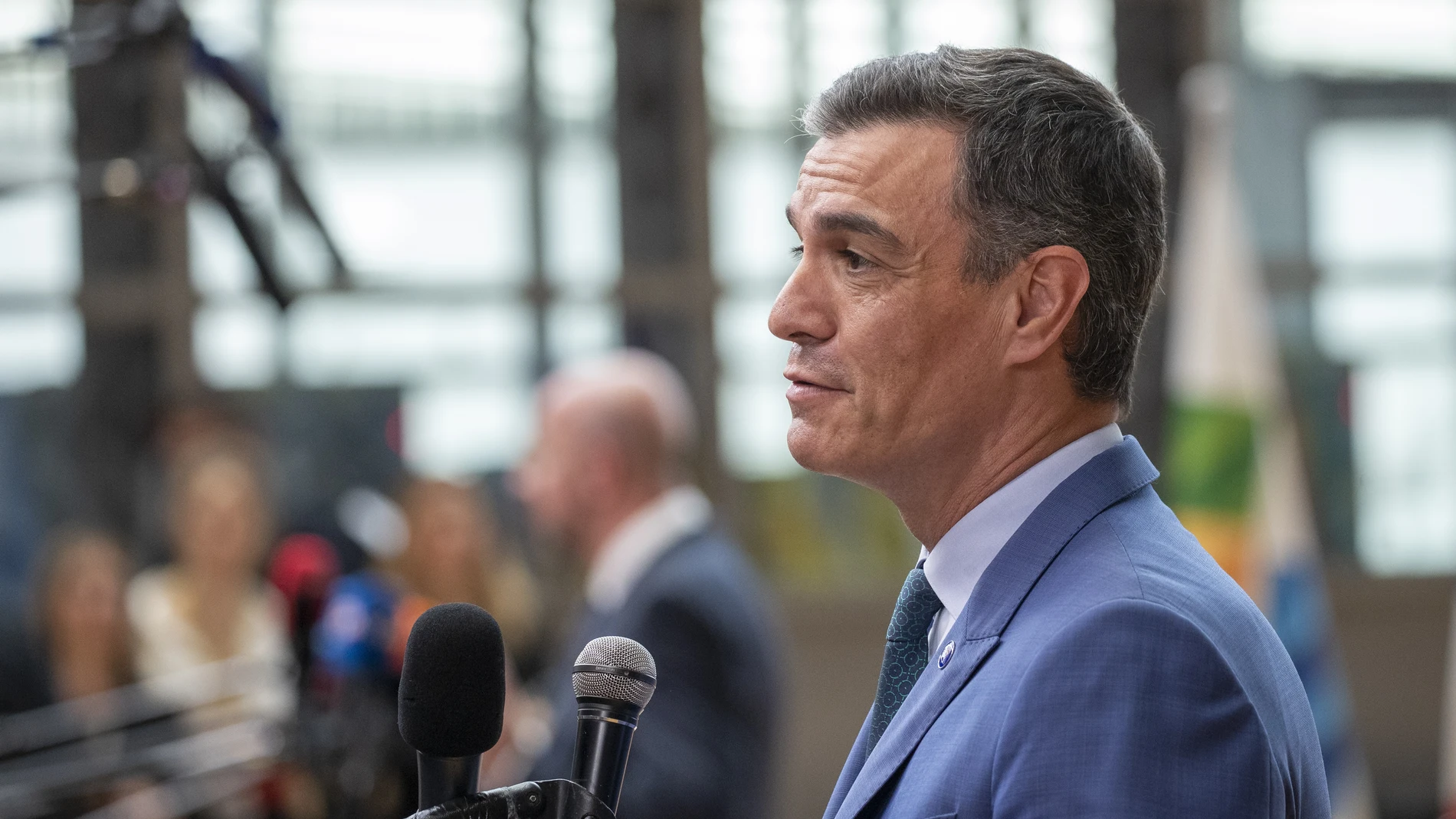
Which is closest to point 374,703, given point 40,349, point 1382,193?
point 40,349

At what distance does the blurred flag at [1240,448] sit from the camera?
4359 mm

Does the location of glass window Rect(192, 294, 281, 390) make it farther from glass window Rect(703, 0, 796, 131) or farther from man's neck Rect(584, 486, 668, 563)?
man's neck Rect(584, 486, 668, 563)

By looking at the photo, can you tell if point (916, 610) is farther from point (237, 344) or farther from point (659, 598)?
point (237, 344)

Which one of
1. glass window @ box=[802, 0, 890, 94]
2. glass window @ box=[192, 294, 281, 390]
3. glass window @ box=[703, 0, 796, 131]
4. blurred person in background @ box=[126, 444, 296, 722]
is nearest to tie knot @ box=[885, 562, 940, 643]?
blurred person in background @ box=[126, 444, 296, 722]

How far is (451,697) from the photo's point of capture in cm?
99

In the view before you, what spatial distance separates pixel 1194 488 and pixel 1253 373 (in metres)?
0.38

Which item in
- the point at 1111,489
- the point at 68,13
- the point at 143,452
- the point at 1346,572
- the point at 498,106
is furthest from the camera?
the point at 1346,572

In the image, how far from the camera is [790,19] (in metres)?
7.18

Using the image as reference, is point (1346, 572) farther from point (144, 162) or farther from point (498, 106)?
point (144, 162)

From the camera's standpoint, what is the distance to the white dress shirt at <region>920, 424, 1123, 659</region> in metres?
1.15

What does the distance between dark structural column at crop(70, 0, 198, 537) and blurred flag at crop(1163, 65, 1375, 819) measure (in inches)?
161

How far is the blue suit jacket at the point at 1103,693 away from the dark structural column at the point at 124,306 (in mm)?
5797

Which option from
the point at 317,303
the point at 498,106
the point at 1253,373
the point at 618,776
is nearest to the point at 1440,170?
the point at 1253,373

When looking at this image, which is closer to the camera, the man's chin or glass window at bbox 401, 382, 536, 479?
the man's chin
